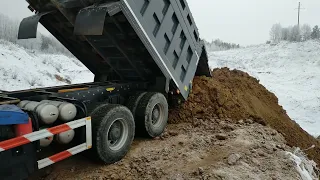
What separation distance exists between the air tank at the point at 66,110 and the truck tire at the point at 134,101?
59.1 inches

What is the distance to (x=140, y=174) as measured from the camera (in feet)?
12.0

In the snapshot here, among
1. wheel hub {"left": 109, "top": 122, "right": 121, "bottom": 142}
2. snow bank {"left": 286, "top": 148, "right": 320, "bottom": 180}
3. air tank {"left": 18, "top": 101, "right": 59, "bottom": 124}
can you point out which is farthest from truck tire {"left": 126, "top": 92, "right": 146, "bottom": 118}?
snow bank {"left": 286, "top": 148, "right": 320, "bottom": 180}

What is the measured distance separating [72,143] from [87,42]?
93.3 inches

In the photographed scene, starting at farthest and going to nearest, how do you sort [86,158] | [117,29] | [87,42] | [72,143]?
[87,42] → [117,29] → [86,158] → [72,143]

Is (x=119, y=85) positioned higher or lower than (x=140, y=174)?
higher

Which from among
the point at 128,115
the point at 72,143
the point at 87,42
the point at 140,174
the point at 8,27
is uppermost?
the point at 8,27

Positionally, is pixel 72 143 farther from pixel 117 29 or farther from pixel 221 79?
pixel 221 79

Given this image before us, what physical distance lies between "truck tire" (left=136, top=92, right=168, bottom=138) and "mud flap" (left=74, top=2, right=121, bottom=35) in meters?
1.66

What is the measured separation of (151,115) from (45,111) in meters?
2.16

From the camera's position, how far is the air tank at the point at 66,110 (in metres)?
3.20

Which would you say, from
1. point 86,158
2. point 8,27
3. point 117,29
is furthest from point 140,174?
point 8,27

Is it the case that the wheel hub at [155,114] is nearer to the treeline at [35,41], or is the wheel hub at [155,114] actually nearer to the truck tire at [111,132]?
the truck tire at [111,132]

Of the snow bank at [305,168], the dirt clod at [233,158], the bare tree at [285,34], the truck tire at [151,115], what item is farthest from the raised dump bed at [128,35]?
the bare tree at [285,34]

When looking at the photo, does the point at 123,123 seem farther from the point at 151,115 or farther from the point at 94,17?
the point at 94,17
